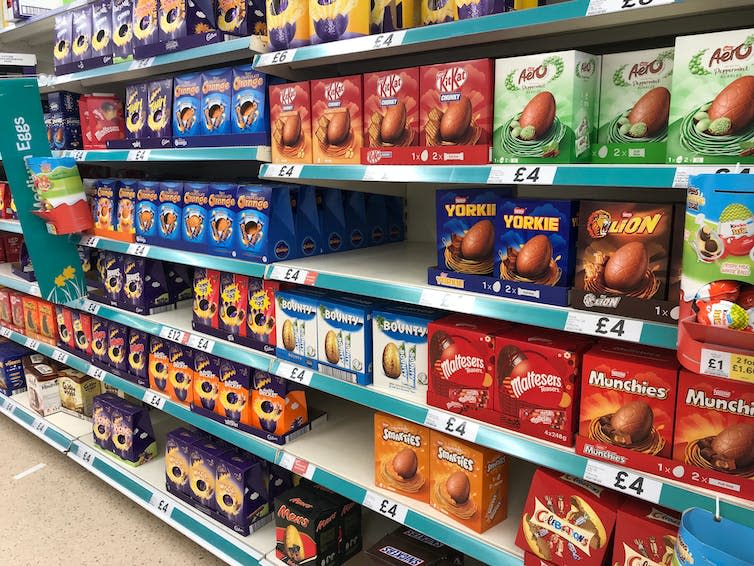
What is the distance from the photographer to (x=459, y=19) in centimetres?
159

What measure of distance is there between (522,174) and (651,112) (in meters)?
0.30

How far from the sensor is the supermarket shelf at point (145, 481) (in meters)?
2.41

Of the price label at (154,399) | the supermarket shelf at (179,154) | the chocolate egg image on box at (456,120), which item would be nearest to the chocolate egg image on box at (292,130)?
the supermarket shelf at (179,154)

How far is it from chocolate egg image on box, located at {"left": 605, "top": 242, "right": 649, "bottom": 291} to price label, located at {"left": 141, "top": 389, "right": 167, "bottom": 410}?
2083 mm

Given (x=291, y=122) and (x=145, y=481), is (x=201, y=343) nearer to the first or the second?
(x=145, y=481)

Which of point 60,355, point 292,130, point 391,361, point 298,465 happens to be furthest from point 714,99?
point 60,355

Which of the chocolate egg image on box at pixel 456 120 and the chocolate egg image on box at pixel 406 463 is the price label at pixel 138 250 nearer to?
the chocolate egg image on box at pixel 406 463

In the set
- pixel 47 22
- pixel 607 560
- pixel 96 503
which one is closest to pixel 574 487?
pixel 607 560

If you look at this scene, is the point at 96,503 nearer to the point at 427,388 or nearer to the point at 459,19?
the point at 427,388

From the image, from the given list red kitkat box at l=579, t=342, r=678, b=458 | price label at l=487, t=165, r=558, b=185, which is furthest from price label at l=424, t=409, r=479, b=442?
price label at l=487, t=165, r=558, b=185

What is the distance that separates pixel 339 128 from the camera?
6.20 ft

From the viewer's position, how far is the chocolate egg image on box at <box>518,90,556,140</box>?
142cm

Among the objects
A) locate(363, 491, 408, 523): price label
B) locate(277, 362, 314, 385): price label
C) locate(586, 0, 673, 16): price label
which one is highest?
locate(586, 0, 673, 16): price label

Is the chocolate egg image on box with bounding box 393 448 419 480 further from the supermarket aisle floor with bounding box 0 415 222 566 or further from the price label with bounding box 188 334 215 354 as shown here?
the supermarket aisle floor with bounding box 0 415 222 566
